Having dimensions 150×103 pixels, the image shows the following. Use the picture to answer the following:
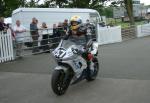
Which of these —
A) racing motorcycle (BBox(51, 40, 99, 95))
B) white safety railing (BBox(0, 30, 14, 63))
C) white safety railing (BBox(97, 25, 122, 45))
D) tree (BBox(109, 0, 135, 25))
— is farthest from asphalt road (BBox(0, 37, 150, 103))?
tree (BBox(109, 0, 135, 25))

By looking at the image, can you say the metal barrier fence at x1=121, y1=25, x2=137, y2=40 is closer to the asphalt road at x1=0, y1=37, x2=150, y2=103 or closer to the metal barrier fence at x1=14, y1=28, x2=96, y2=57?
the metal barrier fence at x1=14, y1=28, x2=96, y2=57

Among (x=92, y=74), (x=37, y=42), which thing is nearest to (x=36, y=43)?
(x=37, y=42)

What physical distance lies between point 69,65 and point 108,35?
52.7 feet

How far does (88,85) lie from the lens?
30.2ft

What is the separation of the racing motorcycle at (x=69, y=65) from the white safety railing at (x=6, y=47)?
6261mm

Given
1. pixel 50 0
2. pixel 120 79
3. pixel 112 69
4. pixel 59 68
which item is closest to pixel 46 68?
pixel 112 69

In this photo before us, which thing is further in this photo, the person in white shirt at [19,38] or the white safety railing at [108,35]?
the white safety railing at [108,35]

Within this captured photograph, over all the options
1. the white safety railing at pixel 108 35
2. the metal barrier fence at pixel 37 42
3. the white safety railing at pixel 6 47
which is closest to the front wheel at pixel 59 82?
the white safety railing at pixel 6 47

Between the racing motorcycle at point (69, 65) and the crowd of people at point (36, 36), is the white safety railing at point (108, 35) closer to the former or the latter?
the crowd of people at point (36, 36)

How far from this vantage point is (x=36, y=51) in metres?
17.5

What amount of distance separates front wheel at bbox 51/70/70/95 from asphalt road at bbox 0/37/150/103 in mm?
134

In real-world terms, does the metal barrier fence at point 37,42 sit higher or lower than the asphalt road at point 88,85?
higher

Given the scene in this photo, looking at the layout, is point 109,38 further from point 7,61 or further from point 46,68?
point 46,68

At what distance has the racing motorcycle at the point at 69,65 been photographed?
8.05 metres
